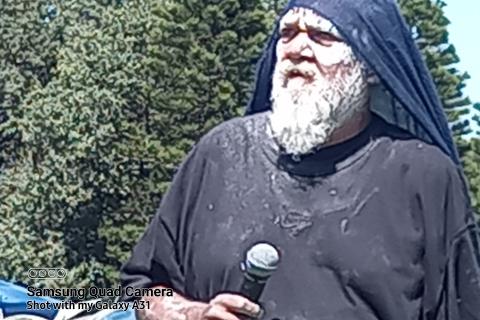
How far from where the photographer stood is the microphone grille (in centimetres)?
237

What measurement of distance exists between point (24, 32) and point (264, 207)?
30.3 meters

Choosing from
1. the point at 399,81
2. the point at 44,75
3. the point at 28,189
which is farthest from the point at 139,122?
the point at 399,81

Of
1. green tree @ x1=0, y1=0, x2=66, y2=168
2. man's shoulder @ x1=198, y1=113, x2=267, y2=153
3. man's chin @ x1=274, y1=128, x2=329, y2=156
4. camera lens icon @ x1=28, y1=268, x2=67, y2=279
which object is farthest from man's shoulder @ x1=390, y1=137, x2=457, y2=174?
green tree @ x1=0, y1=0, x2=66, y2=168

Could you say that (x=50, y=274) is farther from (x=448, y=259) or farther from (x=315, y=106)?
(x=448, y=259)

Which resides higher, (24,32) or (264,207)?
(264,207)

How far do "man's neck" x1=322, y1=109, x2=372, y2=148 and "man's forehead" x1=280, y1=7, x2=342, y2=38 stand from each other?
136mm

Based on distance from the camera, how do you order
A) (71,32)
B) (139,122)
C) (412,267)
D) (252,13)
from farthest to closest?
(71,32), (139,122), (252,13), (412,267)

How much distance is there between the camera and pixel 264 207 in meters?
2.54

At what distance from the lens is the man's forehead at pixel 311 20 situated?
8.43ft

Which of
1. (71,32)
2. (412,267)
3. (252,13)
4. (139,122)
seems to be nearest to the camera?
(412,267)

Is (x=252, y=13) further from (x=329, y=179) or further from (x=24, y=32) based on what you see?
(x=329, y=179)

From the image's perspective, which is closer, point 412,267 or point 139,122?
point 412,267

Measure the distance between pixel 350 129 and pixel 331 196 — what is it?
0.13m

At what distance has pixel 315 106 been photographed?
2572 millimetres
